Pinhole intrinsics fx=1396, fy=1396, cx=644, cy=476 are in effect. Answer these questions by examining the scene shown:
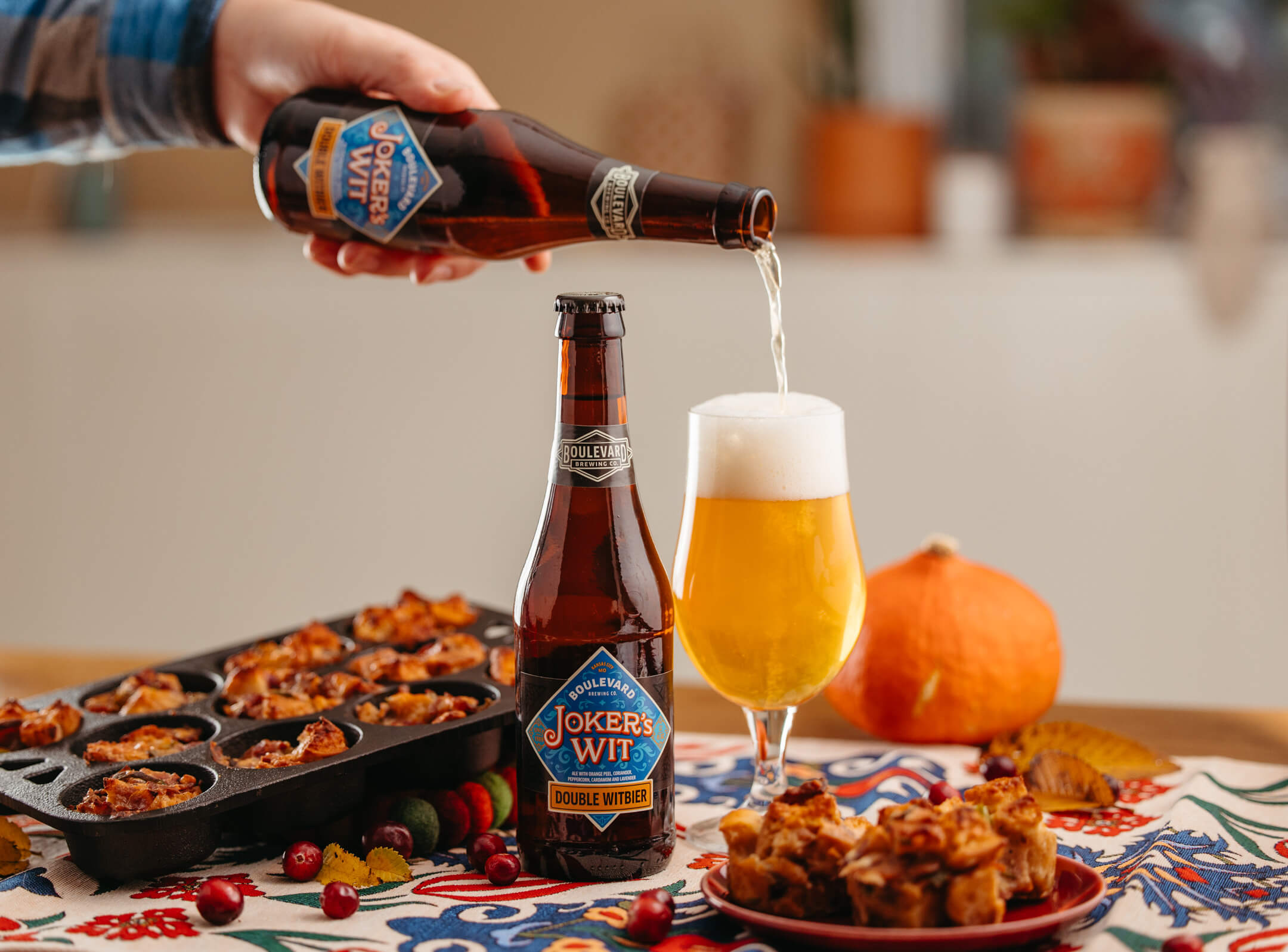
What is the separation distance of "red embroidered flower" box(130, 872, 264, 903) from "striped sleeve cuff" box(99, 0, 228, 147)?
0.92 m

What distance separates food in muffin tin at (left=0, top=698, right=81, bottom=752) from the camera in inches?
45.9

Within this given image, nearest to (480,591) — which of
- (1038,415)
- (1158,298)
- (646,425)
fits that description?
(646,425)

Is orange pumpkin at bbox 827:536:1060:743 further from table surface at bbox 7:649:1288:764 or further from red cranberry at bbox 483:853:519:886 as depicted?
red cranberry at bbox 483:853:519:886

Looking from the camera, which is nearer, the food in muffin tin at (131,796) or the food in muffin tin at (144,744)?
the food in muffin tin at (131,796)

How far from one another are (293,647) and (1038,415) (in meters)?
1.94

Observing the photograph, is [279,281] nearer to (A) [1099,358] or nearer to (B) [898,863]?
(A) [1099,358]

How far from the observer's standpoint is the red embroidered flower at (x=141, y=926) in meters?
0.94

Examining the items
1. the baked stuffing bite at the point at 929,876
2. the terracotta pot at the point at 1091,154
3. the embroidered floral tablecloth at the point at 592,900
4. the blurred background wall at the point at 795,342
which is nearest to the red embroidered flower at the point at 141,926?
the embroidered floral tablecloth at the point at 592,900

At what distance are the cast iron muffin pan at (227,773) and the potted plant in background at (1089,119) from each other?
2.21 metres

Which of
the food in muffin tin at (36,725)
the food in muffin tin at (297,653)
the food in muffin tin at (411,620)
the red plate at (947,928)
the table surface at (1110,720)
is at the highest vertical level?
the food in muffin tin at (411,620)

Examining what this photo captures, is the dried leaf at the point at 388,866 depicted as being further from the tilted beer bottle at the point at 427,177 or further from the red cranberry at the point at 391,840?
the tilted beer bottle at the point at 427,177

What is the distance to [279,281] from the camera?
3.14 m

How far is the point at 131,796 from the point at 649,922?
0.39 meters

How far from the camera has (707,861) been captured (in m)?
1.08
